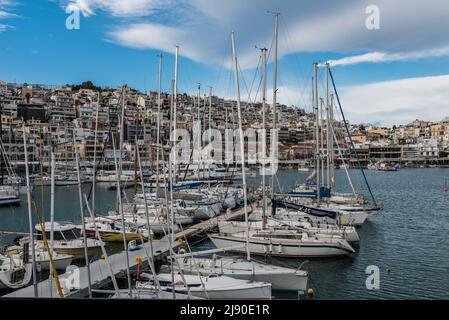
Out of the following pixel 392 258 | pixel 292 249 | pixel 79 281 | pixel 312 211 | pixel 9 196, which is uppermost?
pixel 312 211

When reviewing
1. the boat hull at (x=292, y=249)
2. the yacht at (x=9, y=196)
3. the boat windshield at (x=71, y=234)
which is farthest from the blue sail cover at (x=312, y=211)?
the yacht at (x=9, y=196)

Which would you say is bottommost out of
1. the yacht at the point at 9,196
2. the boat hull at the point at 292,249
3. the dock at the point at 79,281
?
the boat hull at the point at 292,249

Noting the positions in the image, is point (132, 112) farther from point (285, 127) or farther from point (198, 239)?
point (198, 239)

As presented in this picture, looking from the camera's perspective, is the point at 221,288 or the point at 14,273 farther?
the point at 14,273

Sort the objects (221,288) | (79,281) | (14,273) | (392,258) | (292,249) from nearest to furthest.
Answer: (221,288) → (79,281) → (14,273) → (292,249) → (392,258)

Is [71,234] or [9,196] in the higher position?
[9,196]

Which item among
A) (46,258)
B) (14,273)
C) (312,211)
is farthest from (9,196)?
(312,211)

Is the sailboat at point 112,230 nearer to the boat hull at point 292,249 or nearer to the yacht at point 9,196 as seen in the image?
the boat hull at point 292,249

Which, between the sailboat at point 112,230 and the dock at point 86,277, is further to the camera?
the sailboat at point 112,230

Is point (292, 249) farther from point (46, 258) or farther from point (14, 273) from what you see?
point (14, 273)

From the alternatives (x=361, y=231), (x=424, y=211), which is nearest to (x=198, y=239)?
(x=361, y=231)

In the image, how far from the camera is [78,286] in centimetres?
618

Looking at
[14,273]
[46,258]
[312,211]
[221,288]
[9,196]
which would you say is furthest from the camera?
[9,196]
